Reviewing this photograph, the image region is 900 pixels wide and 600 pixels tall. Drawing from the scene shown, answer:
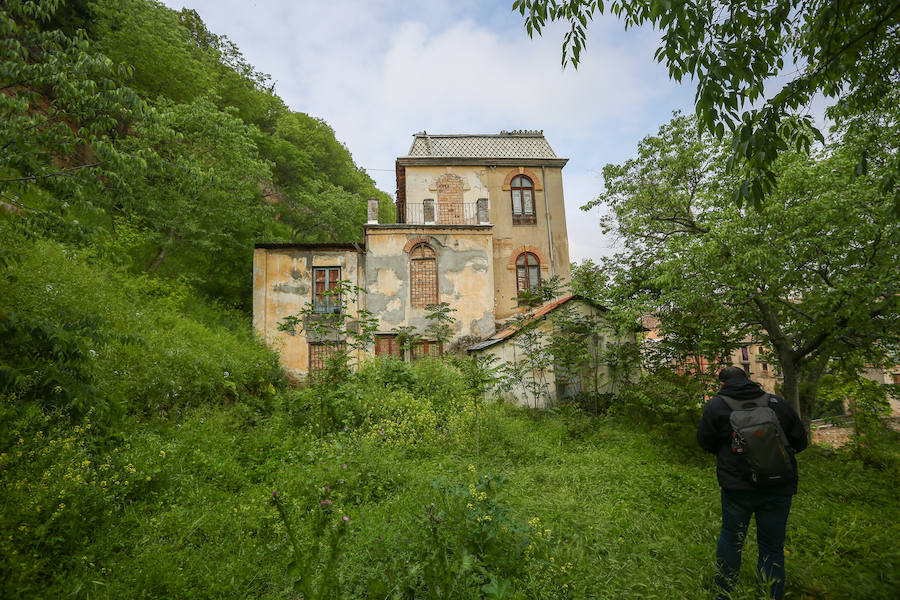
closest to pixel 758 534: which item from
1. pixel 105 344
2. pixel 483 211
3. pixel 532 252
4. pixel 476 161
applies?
pixel 105 344

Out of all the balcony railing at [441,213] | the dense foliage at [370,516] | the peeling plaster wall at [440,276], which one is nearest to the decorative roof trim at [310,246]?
the peeling plaster wall at [440,276]

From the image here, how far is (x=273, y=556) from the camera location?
11.5ft

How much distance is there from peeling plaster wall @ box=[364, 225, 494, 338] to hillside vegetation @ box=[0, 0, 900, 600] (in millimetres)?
4792

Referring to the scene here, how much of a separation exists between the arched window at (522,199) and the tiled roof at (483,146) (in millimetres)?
1197

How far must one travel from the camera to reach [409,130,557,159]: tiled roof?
18719 millimetres

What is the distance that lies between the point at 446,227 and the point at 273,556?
521 inches

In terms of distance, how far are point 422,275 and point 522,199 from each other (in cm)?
654

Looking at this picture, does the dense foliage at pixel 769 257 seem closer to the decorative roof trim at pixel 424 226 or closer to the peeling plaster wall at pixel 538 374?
the peeling plaster wall at pixel 538 374

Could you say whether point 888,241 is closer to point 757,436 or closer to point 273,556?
point 757,436

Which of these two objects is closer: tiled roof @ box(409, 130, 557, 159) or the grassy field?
the grassy field

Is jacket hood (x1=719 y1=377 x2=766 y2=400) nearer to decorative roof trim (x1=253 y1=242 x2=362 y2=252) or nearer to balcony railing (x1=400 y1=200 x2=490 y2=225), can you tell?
decorative roof trim (x1=253 y1=242 x2=362 y2=252)

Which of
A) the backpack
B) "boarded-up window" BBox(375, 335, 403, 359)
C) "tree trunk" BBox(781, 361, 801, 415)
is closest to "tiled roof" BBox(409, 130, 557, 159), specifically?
"boarded-up window" BBox(375, 335, 403, 359)

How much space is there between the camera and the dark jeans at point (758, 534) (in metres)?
3.25

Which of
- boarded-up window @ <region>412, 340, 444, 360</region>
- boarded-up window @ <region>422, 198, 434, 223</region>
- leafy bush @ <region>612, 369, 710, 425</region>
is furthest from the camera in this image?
boarded-up window @ <region>422, 198, 434, 223</region>
